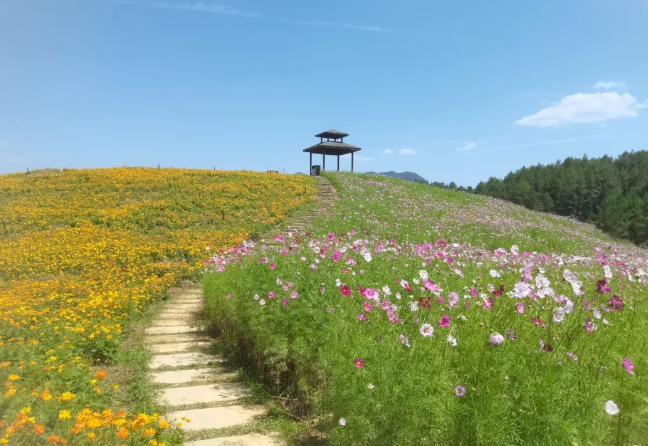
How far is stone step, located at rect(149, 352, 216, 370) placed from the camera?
17.1ft

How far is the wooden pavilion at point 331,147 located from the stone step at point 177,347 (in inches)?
903

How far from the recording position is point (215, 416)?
4.04 meters

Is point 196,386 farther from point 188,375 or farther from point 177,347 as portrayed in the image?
A: point 177,347

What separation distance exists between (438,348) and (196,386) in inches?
115

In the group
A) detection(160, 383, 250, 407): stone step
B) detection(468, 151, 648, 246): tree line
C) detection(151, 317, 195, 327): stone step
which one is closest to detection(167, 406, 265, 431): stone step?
detection(160, 383, 250, 407): stone step

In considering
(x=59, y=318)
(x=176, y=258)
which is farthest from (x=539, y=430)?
(x=176, y=258)

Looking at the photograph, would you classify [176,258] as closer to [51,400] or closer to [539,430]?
[51,400]

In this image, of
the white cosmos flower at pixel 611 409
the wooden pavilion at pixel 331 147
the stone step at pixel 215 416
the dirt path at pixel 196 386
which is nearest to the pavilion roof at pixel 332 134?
the wooden pavilion at pixel 331 147

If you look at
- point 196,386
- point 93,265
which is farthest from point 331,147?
point 196,386

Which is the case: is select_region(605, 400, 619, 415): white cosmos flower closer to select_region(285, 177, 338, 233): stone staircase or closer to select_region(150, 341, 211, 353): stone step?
select_region(150, 341, 211, 353): stone step

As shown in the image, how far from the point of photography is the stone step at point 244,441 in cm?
357

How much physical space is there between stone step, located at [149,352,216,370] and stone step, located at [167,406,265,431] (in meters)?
1.22

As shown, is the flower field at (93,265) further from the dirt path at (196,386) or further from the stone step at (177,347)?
the stone step at (177,347)

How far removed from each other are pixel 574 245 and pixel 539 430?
15247 mm
